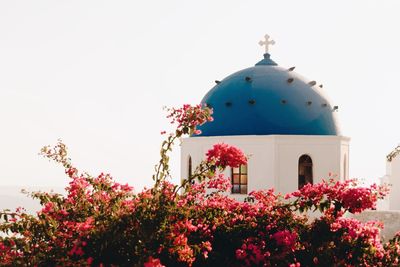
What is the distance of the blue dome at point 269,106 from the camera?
18.6 m

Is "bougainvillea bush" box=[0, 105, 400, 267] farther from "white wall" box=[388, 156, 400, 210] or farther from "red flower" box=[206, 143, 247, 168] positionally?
"white wall" box=[388, 156, 400, 210]

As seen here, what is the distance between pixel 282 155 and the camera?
61.2 feet

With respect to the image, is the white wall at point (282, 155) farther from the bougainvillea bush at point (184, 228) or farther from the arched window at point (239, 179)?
the bougainvillea bush at point (184, 228)

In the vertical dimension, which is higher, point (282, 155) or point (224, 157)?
point (282, 155)

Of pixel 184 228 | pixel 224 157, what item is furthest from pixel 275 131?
pixel 184 228

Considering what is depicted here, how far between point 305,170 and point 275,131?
68.8 inches

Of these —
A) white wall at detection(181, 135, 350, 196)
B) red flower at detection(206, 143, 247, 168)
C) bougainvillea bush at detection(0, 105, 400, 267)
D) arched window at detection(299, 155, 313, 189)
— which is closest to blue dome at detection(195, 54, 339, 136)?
white wall at detection(181, 135, 350, 196)

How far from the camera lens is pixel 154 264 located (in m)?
6.75

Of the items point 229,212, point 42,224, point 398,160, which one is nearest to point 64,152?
point 42,224

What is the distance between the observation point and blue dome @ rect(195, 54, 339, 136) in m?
18.6

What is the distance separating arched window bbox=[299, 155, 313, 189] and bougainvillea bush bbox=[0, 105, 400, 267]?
997 cm

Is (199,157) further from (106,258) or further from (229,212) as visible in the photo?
(106,258)

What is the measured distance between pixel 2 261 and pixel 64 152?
88.7 inches

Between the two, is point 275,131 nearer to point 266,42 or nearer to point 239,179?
point 239,179
